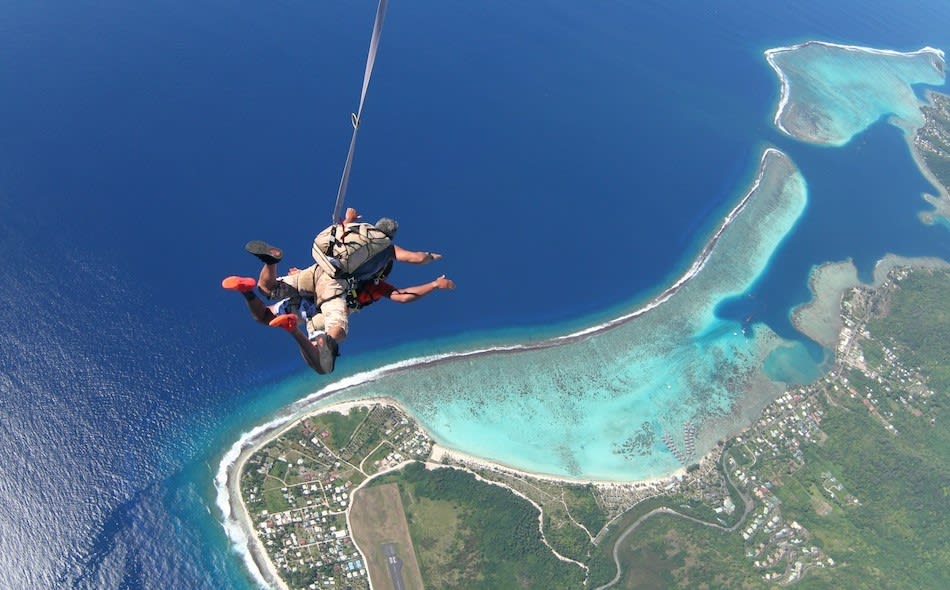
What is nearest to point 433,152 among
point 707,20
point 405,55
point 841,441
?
point 405,55

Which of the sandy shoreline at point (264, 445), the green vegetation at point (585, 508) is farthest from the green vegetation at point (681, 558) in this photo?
the sandy shoreline at point (264, 445)

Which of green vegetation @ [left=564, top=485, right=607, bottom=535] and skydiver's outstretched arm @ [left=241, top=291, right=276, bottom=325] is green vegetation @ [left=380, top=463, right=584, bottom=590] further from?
skydiver's outstretched arm @ [left=241, top=291, right=276, bottom=325]

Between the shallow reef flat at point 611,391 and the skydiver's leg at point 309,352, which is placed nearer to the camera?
the skydiver's leg at point 309,352

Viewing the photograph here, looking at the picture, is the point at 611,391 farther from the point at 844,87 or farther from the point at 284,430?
the point at 844,87

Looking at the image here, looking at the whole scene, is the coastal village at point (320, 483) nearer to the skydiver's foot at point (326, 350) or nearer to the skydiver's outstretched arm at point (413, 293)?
the skydiver's outstretched arm at point (413, 293)

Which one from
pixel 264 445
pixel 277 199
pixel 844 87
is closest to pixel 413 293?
pixel 264 445

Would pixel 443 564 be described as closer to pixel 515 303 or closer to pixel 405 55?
pixel 515 303
